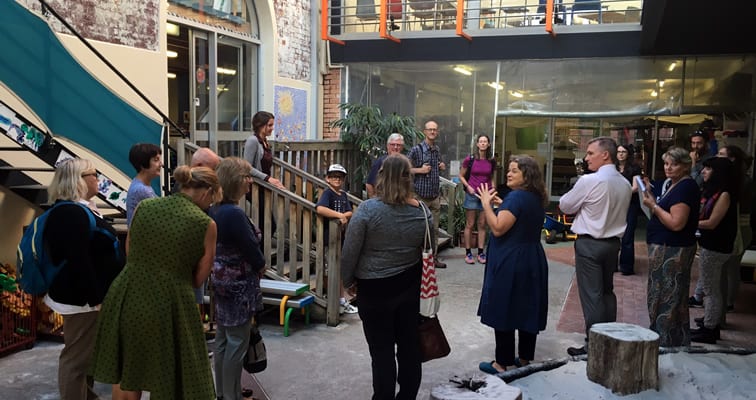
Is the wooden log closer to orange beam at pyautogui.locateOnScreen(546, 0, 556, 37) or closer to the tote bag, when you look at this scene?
the tote bag

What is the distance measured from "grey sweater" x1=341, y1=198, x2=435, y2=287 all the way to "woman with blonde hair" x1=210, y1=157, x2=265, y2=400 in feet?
2.03

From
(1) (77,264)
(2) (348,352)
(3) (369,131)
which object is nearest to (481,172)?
(3) (369,131)

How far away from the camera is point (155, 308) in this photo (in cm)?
320

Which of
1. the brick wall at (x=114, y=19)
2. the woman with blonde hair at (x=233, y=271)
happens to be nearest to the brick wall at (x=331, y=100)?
the brick wall at (x=114, y=19)

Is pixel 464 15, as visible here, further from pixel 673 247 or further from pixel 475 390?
pixel 475 390

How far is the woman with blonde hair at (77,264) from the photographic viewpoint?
3549 mm

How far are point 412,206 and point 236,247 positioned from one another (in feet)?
3.61

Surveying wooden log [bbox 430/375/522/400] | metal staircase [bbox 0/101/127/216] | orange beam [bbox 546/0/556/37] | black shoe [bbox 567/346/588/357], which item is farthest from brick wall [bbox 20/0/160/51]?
black shoe [bbox 567/346/588/357]

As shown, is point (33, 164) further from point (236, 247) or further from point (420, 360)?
point (420, 360)

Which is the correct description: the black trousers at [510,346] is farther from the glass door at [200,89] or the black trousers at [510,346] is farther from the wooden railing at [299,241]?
the glass door at [200,89]

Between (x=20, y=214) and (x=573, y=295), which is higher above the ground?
(x=20, y=214)

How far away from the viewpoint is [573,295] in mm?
7176

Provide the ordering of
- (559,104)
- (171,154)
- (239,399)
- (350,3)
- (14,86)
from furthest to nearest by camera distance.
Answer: (350,3) < (559,104) < (171,154) < (14,86) < (239,399)

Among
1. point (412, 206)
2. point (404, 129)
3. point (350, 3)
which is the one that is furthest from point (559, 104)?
point (412, 206)
